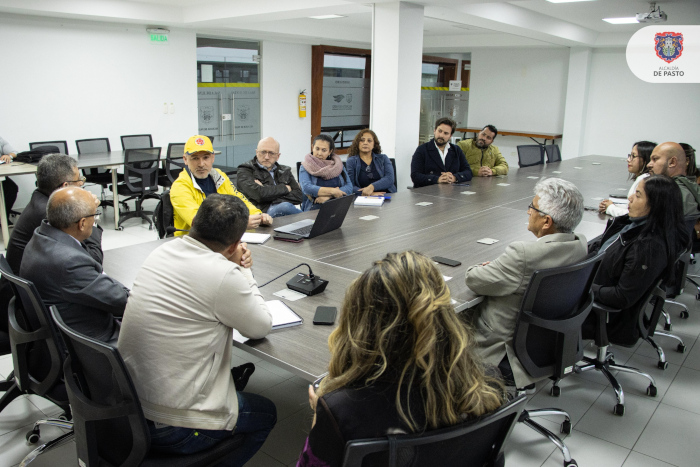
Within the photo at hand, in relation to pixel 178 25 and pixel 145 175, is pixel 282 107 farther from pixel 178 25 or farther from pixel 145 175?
pixel 145 175

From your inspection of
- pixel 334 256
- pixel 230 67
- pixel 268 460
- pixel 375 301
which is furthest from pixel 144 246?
pixel 230 67

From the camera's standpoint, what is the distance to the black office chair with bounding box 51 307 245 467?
162 cm

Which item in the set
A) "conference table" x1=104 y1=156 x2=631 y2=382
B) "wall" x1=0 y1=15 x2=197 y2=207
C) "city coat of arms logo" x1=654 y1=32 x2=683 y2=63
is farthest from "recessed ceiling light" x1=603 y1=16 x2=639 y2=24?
"wall" x1=0 y1=15 x2=197 y2=207

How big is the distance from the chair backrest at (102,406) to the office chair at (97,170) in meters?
5.63

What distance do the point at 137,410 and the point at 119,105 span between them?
25.2 feet

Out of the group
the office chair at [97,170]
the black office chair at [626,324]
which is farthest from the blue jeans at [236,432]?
the office chair at [97,170]

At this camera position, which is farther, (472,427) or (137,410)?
(137,410)

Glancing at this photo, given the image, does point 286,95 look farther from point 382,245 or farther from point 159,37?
point 382,245

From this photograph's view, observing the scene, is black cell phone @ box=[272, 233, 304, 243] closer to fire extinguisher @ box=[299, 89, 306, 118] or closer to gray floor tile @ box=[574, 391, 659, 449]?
gray floor tile @ box=[574, 391, 659, 449]

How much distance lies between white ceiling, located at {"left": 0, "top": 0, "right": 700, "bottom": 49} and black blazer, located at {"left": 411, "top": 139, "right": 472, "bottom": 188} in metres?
1.60

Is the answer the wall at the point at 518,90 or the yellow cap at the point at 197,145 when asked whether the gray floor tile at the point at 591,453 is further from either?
the wall at the point at 518,90

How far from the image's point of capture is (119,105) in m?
8.33

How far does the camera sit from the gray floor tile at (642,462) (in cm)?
247

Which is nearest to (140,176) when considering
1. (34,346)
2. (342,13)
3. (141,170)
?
(141,170)
